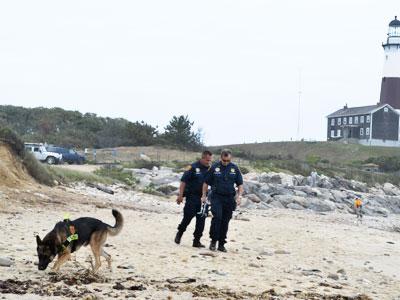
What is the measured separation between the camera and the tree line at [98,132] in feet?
178

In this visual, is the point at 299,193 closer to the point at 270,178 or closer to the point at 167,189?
the point at 270,178

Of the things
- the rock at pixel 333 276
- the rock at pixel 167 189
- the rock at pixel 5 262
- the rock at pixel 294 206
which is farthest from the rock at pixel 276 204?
the rock at pixel 5 262

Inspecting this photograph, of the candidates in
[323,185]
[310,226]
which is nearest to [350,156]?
[323,185]

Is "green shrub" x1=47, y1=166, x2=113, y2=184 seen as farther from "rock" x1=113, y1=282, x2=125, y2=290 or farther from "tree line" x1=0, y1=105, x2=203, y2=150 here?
"tree line" x1=0, y1=105, x2=203, y2=150

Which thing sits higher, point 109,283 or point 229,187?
point 229,187

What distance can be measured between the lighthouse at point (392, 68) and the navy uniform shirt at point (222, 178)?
232 ft

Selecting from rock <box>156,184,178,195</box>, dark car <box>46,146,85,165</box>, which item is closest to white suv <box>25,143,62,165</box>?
dark car <box>46,146,85,165</box>

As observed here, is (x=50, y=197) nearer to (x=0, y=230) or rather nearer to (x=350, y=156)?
(x=0, y=230)

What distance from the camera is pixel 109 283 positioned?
817 cm

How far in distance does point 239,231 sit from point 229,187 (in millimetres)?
4049

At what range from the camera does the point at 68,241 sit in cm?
856

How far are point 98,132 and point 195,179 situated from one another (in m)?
47.6

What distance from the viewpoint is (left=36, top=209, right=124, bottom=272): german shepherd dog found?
334 inches

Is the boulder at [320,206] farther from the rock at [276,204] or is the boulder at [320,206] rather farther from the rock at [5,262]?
the rock at [5,262]
